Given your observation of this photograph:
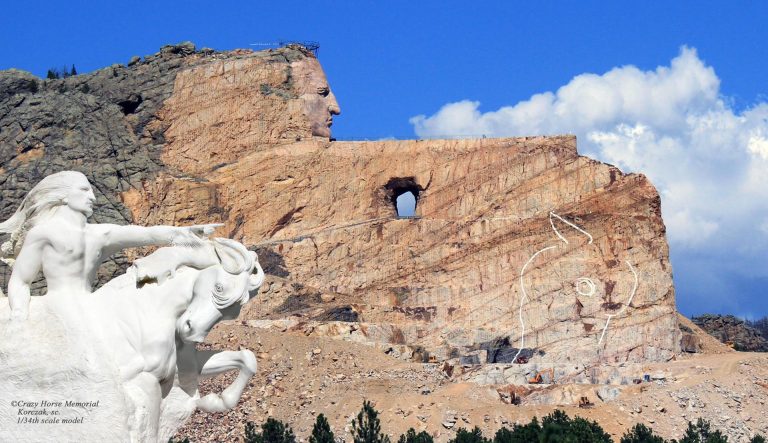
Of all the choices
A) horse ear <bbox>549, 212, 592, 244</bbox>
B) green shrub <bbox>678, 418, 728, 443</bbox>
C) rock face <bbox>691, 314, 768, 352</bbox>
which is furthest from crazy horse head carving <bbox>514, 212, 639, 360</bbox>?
rock face <bbox>691, 314, 768, 352</bbox>

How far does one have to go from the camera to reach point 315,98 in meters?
54.6

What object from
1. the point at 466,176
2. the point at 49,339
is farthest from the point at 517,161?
the point at 49,339

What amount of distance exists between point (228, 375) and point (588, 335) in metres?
11.8

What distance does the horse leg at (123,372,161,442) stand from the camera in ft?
40.8

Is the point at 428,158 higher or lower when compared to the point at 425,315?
higher

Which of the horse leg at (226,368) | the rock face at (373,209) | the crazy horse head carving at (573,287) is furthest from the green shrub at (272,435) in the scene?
the horse leg at (226,368)

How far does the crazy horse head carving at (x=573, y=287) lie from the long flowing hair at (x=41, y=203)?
35391 millimetres

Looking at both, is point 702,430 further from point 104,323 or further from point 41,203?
point 41,203

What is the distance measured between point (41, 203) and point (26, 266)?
0.57m

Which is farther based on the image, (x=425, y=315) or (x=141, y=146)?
(x=141, y=146)

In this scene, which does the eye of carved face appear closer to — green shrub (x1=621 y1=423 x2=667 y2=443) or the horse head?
green shrub (x1=621 y1=423 x2=667 y2=443)

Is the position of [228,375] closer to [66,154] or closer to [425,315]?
[425,315]

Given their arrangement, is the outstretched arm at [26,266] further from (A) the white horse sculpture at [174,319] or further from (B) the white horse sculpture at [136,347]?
(A) the white horse sculpture at [174,319]

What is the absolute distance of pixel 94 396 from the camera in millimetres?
12359
